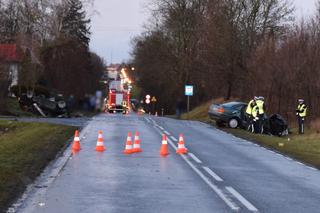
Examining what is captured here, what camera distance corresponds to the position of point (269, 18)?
53.8m

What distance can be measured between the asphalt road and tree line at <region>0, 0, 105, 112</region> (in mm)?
2116

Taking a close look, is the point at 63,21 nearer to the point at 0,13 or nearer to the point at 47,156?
the point at 47,156

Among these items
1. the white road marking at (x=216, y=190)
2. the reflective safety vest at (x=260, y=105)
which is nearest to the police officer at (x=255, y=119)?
the reflective safety vest at (x=260, y=105)

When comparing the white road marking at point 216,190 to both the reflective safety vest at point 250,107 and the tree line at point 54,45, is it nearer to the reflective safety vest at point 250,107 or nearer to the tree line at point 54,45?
the tree line at point 54,45

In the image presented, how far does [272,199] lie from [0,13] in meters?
60.7

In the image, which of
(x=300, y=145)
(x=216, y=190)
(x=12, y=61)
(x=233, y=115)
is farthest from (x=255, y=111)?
(x=12, y=61)

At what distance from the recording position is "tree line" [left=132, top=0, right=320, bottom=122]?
37.9 meters

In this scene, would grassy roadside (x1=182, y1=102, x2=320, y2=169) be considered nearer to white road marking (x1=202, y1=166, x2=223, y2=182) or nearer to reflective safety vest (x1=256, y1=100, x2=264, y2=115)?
reflective safety vest (x1=256, y1=100, x2=264, y2=115)

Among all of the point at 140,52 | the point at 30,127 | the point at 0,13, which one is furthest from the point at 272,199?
the point at 140,52

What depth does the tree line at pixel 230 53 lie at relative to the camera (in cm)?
3791

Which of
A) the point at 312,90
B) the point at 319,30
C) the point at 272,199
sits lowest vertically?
the point at 272,199

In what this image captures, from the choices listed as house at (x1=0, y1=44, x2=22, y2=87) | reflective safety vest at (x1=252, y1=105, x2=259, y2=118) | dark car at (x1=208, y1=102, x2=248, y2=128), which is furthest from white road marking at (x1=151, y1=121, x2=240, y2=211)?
house at (x1=0, y1=44, x2=22, y2=87)

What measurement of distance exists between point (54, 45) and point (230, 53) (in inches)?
1271

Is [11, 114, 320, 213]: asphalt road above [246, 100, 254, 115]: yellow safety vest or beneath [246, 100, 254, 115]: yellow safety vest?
beneath
